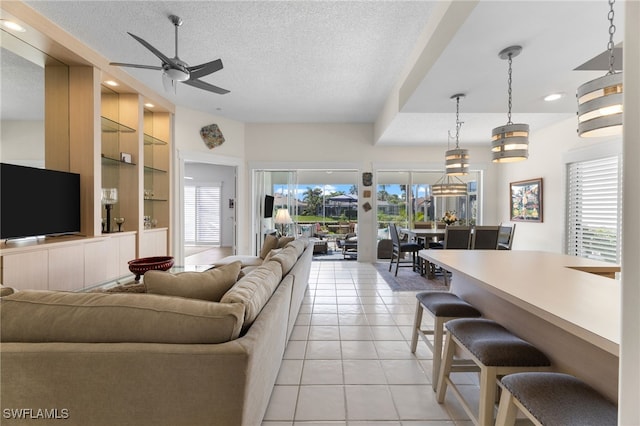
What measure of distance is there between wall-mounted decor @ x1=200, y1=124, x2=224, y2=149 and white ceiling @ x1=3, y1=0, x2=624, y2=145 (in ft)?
3.98

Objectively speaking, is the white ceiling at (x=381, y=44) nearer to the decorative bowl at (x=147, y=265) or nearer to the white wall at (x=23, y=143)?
the white wall at (x=23, y=143)

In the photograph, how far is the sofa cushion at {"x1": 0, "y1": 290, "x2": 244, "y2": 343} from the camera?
115cm

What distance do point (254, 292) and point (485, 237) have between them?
4.25 m

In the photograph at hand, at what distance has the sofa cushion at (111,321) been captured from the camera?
3.77 ft

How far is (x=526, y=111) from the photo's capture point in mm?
3723

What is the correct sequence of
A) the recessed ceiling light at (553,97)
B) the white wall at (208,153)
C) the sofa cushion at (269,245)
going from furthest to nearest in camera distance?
the white wall at (208,153), the sofa cushion at (269,245), the recessed ceiling light at (553,97)

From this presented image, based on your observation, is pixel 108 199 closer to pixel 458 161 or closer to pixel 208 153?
pixel 208 153

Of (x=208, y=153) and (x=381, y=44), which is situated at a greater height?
(x=381, y=44)

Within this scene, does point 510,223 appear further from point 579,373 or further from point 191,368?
point 191,368

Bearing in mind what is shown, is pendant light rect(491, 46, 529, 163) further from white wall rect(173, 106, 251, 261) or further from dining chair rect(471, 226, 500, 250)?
white wall rect(173, 106, 251, 261)

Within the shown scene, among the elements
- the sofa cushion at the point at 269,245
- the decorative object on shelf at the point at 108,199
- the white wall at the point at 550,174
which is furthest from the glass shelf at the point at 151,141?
the white wall at the point at 550,174

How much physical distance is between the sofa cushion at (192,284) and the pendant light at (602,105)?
6.86 feet

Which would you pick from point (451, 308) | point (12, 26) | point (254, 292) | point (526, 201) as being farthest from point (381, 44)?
point (526, 201)

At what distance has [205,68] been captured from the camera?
2.88m
